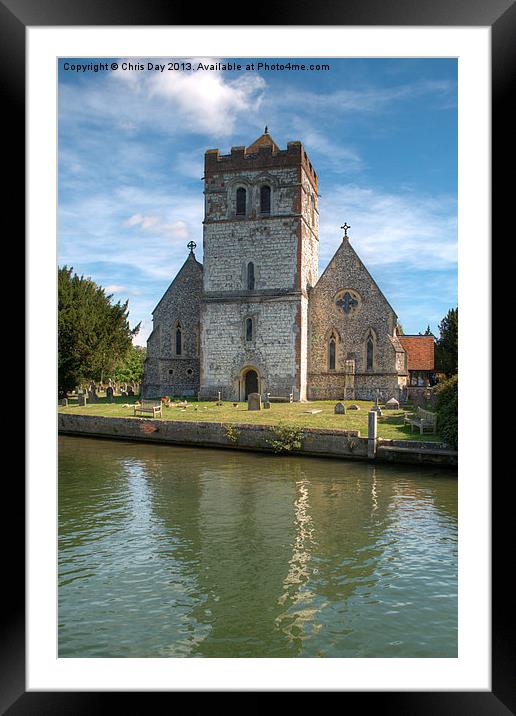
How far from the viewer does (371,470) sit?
16875 mm

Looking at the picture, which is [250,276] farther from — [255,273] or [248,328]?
[248,328]

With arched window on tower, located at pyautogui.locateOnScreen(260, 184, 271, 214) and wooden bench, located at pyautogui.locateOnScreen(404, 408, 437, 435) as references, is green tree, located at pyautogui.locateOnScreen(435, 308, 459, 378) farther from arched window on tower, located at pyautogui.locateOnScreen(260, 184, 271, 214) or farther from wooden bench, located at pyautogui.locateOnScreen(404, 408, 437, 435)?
arched window on tower, located at pyautogui.locateOnScreen(260, 184, 271, 214)

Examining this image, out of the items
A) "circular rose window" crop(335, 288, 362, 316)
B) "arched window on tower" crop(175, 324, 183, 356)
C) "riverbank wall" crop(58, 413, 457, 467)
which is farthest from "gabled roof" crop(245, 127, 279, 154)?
"riverbank wall" crop(58, 413, 457, 467)

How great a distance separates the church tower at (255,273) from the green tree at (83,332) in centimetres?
558

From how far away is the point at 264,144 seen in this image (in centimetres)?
3195

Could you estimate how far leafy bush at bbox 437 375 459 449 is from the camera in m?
16.6

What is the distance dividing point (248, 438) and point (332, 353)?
1222cm

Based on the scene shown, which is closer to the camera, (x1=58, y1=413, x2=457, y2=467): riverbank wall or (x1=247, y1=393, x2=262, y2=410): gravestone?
(x1=58, y1=413, x2=457, y2=467): riverbank wall

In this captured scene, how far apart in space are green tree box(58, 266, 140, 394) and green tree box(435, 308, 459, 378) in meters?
18.7

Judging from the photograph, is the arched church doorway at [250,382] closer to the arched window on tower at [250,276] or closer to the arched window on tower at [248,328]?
the arched window on tower at [248,328]

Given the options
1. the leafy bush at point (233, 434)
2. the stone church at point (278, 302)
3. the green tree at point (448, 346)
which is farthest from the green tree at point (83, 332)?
the green tree at point (448, 346)
